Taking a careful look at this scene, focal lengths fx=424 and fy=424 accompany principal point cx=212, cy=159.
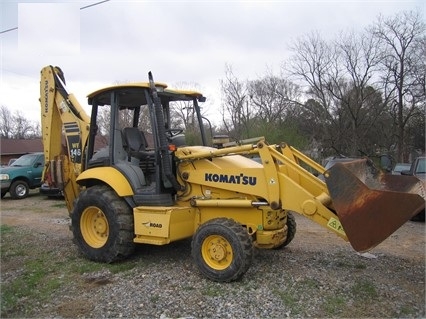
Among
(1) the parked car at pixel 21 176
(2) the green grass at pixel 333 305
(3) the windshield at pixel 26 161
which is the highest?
(3) the windshield at pixel 26 161

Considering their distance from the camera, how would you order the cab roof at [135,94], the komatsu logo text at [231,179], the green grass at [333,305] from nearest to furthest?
the green grass at [333,305] → the komatsu logo text at [231,179] → the cab roof at [135,94]

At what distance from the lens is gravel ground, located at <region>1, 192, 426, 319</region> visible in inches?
182

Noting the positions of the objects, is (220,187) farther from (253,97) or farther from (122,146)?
(253,97)

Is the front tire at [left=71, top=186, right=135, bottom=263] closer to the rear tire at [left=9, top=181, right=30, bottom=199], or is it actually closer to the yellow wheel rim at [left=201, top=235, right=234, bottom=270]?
the yellow wheel rim at [left=201, top=235, right=234, bottom=270]

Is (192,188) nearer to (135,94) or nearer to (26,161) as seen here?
(135,94)

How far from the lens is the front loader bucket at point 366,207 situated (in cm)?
462

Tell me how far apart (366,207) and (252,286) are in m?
1.71

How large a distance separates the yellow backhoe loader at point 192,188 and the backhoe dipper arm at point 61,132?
0.06 ft

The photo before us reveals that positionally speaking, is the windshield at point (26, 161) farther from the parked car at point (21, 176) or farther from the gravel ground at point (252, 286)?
the gravel ground at point (252, 286)

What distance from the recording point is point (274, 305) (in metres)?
4.73

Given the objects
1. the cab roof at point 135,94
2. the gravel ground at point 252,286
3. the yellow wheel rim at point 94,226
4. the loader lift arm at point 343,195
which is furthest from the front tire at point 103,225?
the cab roof at point 135,94

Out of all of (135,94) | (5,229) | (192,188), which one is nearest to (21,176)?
(5,229)

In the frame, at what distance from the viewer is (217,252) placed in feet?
18.2

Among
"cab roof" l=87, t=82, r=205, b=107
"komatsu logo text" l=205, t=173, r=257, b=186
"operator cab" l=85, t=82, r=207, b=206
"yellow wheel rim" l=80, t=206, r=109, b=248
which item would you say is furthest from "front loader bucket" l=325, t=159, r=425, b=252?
"yellow wheel rim" l=80, t=206, r=109, b=248
